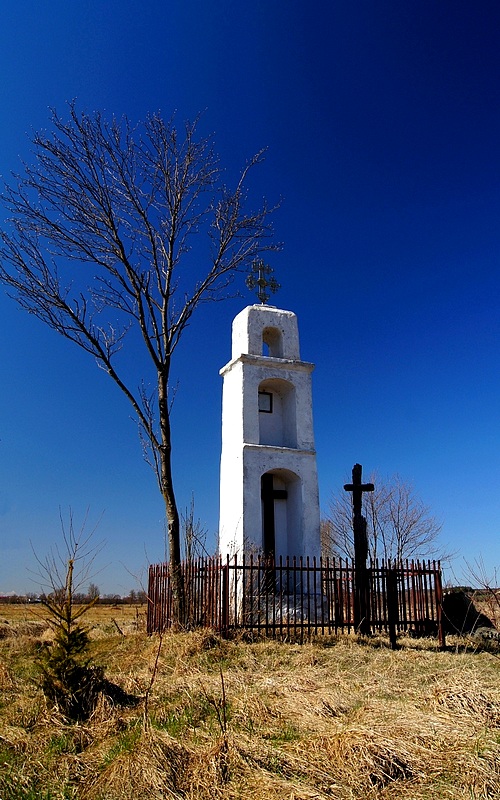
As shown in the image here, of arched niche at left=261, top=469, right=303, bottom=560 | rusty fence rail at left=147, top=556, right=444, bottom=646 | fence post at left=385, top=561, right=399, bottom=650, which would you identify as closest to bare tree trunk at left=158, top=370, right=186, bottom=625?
rusty fence rail at left=147, top=556, right=444, bottom=646

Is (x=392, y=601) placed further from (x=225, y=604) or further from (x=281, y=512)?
(x=281, y=512)

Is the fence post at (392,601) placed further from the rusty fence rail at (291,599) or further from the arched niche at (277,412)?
the arched niche at (277,412)

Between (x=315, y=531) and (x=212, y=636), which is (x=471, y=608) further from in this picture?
(x=212, y=636)

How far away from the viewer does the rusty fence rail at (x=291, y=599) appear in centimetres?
1280

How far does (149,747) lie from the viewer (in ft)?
17.1

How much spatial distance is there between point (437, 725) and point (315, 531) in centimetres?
1082

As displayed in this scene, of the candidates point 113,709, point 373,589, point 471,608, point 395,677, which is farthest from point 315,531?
point 113,709

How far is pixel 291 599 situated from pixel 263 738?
371 inches

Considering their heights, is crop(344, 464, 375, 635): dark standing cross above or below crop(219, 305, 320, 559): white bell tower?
below

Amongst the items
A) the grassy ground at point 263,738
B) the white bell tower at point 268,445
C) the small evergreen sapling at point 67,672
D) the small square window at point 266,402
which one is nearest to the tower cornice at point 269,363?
the white bell tower at point 268,445

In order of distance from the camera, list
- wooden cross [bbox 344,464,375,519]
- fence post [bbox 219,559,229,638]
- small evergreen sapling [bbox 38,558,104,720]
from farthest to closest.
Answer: wooden cross [bbox 344,464,375,519] → fence post [bbox 219,559,229,638] → small evergreen sapling [bbox 38,558,104,720]

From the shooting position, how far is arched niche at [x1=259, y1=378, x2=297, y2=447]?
60.0 ft

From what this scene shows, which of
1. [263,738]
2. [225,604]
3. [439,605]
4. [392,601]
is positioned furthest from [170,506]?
[263,738]

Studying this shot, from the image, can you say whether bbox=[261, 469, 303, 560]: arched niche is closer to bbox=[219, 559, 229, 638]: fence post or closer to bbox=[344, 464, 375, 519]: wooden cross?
bbox=[344, 464, 375, 519]: wooden cross
